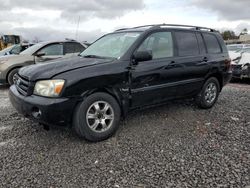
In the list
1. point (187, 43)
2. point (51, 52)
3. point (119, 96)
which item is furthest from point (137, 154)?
point (51, 52)

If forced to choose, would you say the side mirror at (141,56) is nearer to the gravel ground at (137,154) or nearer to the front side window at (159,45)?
the front side window at (159,45)

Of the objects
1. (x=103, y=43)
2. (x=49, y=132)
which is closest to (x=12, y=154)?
(x=49, y=132)

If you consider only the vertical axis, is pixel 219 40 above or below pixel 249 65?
above

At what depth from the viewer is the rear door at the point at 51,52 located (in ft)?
28.8

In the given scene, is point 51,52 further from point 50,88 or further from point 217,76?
point 50,88

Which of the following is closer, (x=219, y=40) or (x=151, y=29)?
(x=151, y=29)

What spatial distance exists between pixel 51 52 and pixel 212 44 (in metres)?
5.41

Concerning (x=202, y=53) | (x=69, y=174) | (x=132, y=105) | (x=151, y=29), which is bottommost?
(x=69, y=174)

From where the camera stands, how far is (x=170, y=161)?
11.6ft

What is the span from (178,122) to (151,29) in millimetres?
1797

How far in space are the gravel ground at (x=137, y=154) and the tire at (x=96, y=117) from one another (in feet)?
0.54

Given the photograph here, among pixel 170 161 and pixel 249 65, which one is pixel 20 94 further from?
pixel 249 65

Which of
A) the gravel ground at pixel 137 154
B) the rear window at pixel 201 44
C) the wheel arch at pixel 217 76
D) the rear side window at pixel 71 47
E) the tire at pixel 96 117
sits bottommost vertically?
the gravel ground at pixel 137 154

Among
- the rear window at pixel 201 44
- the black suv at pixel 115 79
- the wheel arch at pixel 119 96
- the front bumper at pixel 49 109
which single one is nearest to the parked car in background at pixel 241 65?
the black suv at pixel 115 79
